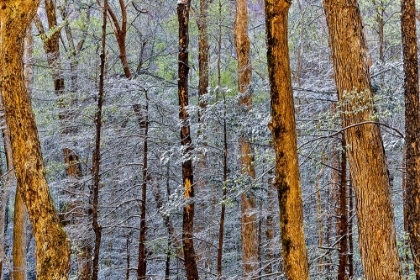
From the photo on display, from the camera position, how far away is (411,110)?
18.4ft

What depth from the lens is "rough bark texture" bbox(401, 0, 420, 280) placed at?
5.59 metres

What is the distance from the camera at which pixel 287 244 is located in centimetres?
455

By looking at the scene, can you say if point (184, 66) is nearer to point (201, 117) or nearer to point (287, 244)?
point (201, 117)

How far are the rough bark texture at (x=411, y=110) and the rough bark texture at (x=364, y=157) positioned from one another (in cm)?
35

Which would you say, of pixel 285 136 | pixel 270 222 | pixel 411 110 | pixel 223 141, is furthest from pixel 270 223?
pixel 285 136

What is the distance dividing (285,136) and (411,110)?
6.89 ft

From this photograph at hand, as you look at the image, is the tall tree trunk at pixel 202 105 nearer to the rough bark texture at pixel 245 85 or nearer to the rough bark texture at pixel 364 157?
the rough bark texture at pixel 245 85

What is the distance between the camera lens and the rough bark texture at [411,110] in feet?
18.3

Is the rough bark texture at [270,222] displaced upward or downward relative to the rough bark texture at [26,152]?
downward

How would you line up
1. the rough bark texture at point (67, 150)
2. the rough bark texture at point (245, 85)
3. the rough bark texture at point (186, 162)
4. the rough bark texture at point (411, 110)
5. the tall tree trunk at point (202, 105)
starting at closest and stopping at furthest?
the rough bark texture at point (411, 110), the rough bark texture at point (186, 162), the rough bark texture at point (67, 150), the tall tree trunk at point (202, 105), the rough bark texture at point (245, 85)

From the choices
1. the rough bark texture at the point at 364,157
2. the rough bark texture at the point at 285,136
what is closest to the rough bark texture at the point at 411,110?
the rough bark texture at the point at 364,157

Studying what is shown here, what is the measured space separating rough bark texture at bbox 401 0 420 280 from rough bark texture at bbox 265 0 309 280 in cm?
199

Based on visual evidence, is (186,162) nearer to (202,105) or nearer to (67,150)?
(202,105)

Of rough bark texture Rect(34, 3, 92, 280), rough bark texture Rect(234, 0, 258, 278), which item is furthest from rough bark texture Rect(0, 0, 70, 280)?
rough bark texture Rect(234, 0, 258, 278)
